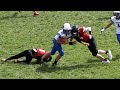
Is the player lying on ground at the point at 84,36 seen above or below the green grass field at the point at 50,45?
above

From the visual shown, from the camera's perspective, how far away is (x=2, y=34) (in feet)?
46.2

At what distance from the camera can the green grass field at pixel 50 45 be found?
9148 mm

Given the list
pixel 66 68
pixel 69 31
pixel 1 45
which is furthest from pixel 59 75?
pixel 1 45

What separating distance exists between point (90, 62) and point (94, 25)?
5.39 metres

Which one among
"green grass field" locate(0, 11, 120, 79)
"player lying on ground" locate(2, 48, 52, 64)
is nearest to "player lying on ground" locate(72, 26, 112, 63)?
"green grass field" locate(0, 11, 120, 79)

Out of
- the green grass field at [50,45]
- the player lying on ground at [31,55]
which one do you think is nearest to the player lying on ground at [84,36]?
the green grass field at [50,45]

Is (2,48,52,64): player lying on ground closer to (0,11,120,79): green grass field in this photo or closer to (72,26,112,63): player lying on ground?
(0,11,120,79): green grass field

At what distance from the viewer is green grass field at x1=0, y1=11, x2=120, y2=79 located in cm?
915

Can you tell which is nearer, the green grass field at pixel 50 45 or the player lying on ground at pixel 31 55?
the green grass field at pixel 50 45

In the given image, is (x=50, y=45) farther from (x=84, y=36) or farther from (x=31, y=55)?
(x=84, y=36)

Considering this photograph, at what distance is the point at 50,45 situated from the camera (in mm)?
12492

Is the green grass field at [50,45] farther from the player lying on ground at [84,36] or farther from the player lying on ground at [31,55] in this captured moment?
the player lying on ground at [84,36]
